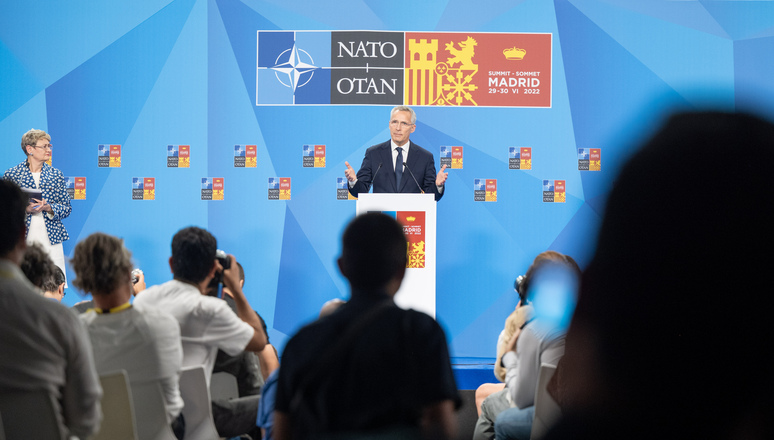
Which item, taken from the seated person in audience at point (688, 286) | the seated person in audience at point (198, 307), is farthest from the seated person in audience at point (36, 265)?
the seated person in audience at point (688, 286)

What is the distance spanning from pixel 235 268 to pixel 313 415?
1.80 m

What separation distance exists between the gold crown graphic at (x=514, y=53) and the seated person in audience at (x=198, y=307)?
4456 mm

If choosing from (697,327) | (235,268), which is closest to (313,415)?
(697,327)

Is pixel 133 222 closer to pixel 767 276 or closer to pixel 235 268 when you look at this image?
pixel 235 268

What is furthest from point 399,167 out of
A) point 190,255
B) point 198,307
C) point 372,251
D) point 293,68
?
point 372,251

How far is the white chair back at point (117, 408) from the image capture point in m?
2.13

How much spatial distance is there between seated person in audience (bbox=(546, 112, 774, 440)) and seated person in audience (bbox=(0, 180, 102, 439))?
1802 mm

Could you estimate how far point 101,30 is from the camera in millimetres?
6688

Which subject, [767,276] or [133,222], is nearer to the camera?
[767,276]

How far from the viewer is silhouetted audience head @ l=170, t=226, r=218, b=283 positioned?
2840mm

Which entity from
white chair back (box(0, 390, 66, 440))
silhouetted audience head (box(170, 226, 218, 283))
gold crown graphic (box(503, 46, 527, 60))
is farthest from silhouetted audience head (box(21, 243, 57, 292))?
gold crown graphic (box(503, 46, 527, 60))

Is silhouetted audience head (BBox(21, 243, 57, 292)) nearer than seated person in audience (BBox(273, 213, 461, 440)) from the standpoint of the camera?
No

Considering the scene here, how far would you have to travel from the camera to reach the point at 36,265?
2898 millimetres

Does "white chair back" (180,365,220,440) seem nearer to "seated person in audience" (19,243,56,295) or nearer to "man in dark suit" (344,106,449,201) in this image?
"seated person in audience" (19,243,56,295)
